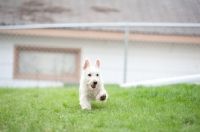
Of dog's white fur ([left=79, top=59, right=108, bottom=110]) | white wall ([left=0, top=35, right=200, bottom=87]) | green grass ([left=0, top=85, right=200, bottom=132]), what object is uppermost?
white wall ([left=0, top=35, right=200, bottom=87])

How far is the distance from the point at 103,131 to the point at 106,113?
1.12 metres

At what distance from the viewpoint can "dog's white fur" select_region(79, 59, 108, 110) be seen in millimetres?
6238

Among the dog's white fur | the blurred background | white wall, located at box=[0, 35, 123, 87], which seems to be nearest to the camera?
the dog's white fur

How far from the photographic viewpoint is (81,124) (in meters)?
5.21

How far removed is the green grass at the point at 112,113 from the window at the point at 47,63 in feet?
15.6

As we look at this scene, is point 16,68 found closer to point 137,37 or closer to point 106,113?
point 137,37

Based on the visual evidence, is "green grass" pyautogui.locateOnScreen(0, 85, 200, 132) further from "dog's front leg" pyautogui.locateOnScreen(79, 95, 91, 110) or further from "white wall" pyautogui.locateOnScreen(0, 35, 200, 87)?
"white wall" pyautogui.locateOnScreen(0, 35, 200, 87)

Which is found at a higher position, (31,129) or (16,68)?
(16,68)

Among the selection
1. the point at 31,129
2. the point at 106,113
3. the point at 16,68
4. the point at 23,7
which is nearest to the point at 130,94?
the point at 106,113

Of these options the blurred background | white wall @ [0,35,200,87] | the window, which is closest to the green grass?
white wall @ [0,35,200,87]

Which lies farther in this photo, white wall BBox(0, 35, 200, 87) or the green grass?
white wall BBox(0, 35, 200, 87)

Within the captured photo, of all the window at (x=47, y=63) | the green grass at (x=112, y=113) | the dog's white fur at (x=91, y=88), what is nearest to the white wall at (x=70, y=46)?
the window at (x=47, y=63)

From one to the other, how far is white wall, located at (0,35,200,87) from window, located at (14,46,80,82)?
20cm

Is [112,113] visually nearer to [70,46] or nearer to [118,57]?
[118,57]
